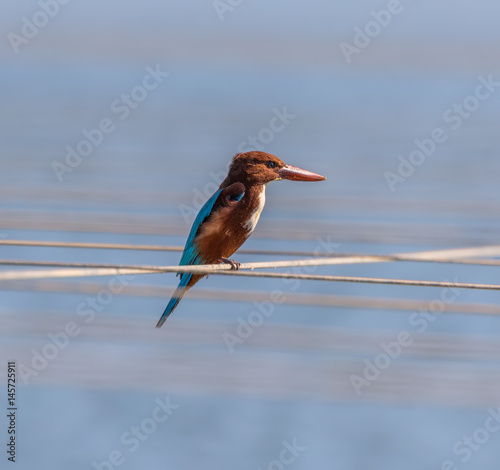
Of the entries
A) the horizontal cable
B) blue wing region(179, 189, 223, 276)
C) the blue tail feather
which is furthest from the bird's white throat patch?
the horizontal cable

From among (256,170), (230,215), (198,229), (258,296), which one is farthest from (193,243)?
(258,296)

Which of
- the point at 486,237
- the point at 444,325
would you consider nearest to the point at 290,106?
the point at 444,325

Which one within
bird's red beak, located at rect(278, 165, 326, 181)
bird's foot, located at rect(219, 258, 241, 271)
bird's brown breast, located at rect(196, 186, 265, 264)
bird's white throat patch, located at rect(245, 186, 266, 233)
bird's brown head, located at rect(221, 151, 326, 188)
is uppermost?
bird's red beak, located at rect(278, 165, 326, 181)

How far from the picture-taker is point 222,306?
23.2 ft

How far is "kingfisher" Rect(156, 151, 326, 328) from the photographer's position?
366 centimetres

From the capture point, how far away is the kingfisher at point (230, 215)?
3660 mm

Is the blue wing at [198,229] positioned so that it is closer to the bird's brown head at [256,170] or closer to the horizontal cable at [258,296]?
the bird's brown head at [256,170]

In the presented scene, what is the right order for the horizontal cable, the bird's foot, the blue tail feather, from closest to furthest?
the bird's foot < the blue tail feather < the horizontal cable

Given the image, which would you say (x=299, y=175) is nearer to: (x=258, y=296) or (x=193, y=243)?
(x=193, y=243)

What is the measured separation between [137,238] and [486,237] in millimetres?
2472

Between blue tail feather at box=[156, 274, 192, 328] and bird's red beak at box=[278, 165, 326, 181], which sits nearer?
blue tail feather at box=[156, 274, 192, 328]

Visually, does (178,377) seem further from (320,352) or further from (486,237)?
(486,237)

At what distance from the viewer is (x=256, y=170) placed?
3.81 meters

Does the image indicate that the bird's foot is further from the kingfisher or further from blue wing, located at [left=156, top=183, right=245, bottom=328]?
blue wing, located at [left=156, top=183, right=245, bottom=328]
